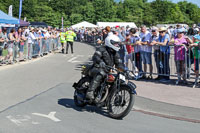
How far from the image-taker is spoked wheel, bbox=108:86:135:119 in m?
6.57

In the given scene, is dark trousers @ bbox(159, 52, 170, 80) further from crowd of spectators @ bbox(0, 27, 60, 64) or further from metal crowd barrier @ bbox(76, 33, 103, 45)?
metal crowd barrier @ bbox(76, 33, 103, 45)

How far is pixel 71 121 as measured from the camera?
21.8 ft

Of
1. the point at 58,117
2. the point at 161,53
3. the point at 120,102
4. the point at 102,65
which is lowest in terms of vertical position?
the point at 58,117

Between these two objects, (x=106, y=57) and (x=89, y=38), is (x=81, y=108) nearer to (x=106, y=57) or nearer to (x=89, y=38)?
(x=106, y=57)

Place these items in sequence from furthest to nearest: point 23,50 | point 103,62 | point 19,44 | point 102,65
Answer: point 23,50 → point 19,44 → point 103,62 → point 102,65

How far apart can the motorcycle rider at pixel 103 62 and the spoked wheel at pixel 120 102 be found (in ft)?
1.47

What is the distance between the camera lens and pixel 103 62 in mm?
7176

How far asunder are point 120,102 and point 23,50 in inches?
449

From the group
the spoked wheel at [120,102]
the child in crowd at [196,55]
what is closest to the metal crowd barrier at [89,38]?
the child in crowd at [196,55]

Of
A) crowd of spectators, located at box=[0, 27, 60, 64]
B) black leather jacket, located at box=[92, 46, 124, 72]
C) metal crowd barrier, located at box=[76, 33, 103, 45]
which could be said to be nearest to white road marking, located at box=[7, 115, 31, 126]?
black leather jacket, located at box=[92, 46, 124, 72]

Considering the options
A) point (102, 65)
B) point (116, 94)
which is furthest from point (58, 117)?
point (102, 65)

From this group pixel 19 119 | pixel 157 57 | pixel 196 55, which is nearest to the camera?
pixel 19 119

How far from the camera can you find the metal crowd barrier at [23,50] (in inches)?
613

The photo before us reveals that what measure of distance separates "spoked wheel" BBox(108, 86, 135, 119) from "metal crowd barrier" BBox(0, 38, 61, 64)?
31.0 feet
